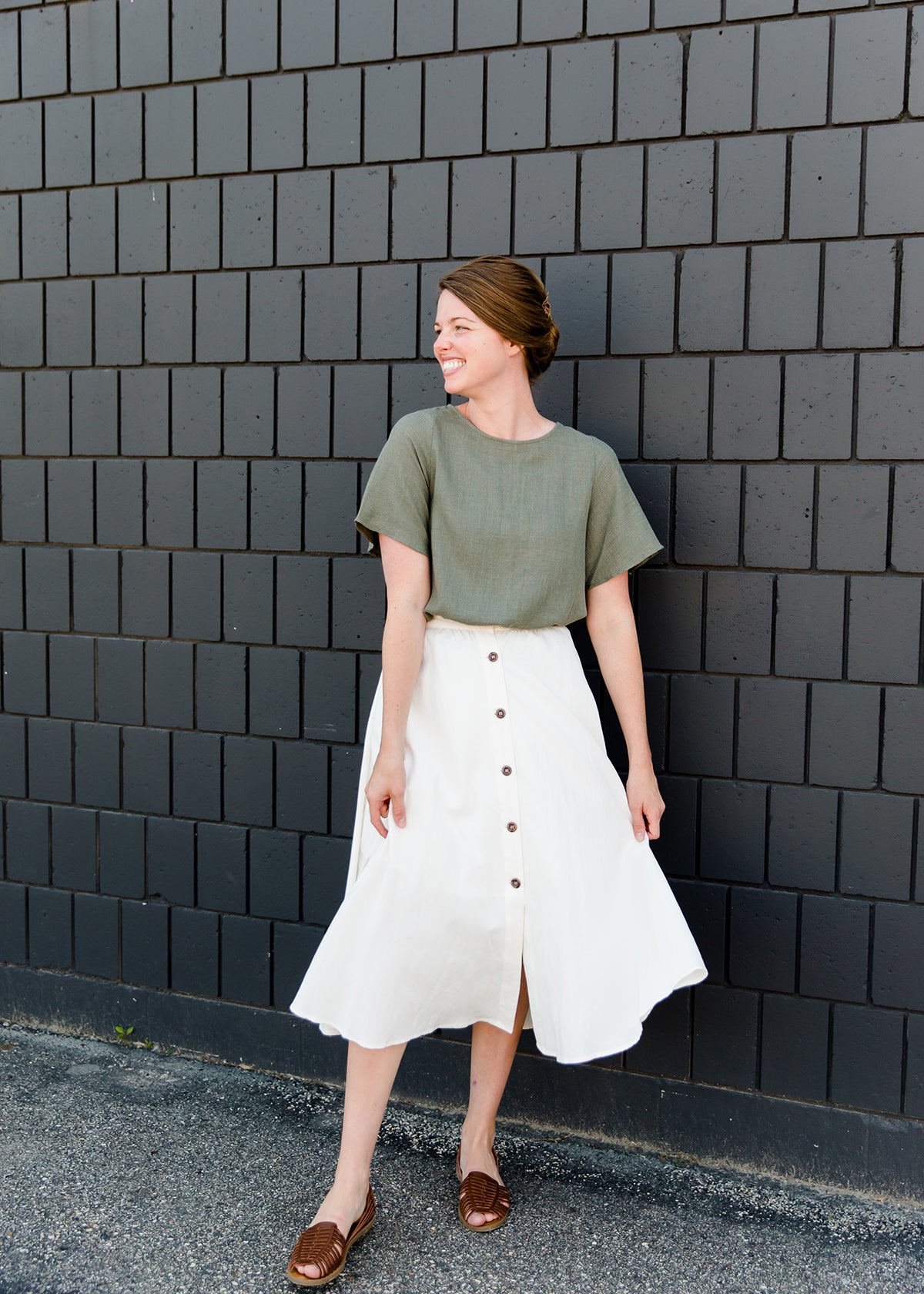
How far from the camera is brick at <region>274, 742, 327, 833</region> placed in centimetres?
347

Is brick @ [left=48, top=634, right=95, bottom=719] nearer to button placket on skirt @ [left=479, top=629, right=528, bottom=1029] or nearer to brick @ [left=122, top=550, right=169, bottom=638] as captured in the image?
brick @ [left=122, top=550, right=169, bottom=638]

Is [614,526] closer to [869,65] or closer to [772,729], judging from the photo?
[772,729]

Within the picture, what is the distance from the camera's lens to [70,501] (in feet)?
12.3

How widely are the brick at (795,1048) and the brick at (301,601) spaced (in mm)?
1581

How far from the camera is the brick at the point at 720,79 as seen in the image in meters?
2.89

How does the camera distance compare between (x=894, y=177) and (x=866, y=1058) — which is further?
(x=866, y=1058)

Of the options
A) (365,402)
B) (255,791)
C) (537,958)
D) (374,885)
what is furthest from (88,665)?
(537,958)

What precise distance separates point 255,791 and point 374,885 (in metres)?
1.07

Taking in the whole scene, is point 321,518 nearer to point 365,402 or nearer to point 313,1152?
point 365,402

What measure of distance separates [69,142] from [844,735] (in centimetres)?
289

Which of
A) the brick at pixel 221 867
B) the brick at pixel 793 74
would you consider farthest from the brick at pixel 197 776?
the brick at pixel 793 74

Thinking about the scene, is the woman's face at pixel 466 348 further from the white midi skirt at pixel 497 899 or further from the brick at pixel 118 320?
the brick at pixel 118 320

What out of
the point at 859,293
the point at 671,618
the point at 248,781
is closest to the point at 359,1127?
the point at 248,781

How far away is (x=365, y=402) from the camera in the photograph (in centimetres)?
335
